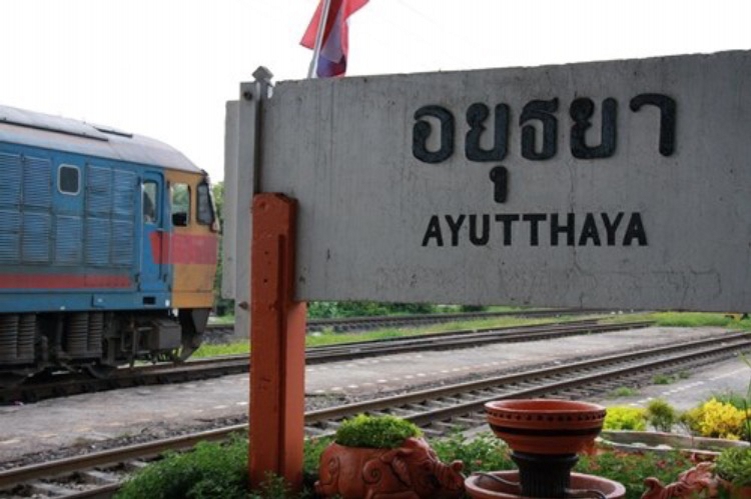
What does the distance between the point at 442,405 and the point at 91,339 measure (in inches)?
205

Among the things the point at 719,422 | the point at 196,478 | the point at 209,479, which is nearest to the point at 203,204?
the point at 719,422

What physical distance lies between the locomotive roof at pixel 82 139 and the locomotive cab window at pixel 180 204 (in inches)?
12.4

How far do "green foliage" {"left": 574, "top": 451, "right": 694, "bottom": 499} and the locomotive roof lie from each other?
31.7ft

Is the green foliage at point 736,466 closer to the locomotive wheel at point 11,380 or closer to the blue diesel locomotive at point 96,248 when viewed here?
the blue diesel locomotive at point 96,248

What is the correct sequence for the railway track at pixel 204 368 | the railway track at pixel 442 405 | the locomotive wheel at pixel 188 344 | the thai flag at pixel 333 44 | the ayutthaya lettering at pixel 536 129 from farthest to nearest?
the locomotive wheel at pixel 188 344 → the railway track at pixel 204 368 → the railway track at pixel 442 405 → the thai flag at pixel 333 44 → the ayutthaya lettering at pixel 536 129

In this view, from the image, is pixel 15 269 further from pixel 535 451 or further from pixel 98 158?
pixel 535 451

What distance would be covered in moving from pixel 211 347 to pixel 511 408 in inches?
711

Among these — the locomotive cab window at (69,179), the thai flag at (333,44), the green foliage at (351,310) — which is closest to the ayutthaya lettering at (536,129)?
the thai flag at (333,44)

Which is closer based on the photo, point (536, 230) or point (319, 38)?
point (536, 230)

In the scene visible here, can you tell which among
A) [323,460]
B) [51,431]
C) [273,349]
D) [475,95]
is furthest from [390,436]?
[51,431]

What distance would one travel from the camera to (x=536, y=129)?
4.73m

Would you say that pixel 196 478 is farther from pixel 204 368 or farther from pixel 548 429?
pixel 204 368

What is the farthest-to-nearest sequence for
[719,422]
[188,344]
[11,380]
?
[188,344]
[11,380]
[719,422]

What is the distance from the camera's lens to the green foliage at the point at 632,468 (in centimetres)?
525
